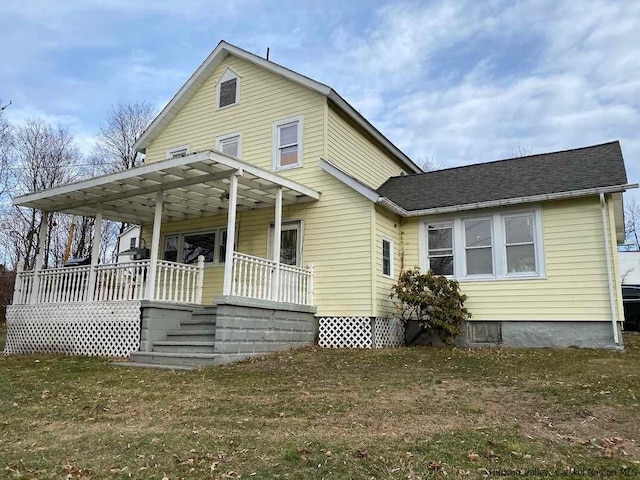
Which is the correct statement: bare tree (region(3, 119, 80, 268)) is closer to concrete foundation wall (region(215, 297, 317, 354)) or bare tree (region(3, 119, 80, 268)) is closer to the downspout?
concrete foundation wall (region(215, 297, 317, 354))

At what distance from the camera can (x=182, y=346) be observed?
961 centimetres

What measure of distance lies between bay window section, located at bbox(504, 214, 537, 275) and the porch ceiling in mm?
4734

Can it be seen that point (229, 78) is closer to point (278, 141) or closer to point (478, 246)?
point (278, 141)

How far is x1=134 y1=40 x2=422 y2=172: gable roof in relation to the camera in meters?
12.9

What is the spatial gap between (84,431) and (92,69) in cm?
1593

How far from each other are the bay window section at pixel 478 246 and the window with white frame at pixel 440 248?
412mm

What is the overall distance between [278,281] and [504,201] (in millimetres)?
5574

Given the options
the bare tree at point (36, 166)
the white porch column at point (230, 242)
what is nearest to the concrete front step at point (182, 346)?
the white porch column at point (230, 242)

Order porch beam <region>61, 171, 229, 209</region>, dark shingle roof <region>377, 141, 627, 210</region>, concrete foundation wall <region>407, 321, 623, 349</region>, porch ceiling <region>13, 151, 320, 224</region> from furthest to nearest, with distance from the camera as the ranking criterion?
dark shingle roof <region>377, 141, 627, 210</region> → concrete foundation wall <region>407, 321, 623, 349</region> → porch beam <region>61, 171, 229, 209</region> → porch ceiling <region>13, 151, 320, 224</region>

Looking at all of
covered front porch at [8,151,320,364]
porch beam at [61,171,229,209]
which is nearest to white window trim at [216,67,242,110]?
covered front porch at [8,151,320,364]

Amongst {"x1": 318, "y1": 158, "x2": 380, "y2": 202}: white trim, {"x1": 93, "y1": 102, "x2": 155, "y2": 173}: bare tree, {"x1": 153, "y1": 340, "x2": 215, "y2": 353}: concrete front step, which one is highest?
{"x1": 93, "y1": 102, "x2": 155, "y2": 173}: bare tree

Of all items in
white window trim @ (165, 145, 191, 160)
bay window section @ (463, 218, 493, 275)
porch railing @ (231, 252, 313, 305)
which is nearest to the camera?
porch railing @ (231, 252, 313, 305)

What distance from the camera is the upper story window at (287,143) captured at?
13016 mm

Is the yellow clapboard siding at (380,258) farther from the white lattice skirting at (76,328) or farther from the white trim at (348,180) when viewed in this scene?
the white lattice skirting at (76,328)
